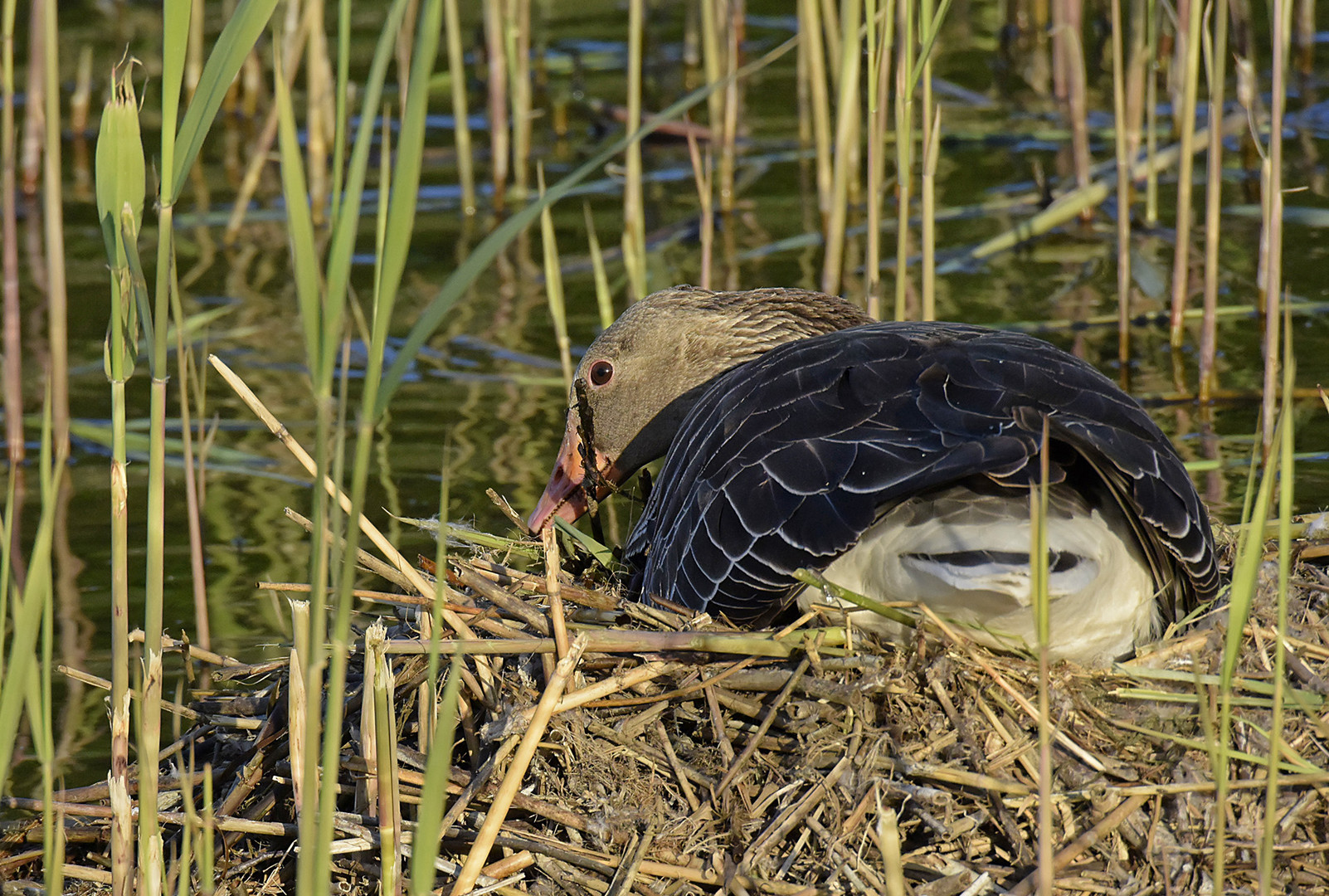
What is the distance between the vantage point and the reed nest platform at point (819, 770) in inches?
137

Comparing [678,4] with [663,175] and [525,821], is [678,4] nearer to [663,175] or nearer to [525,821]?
[663,175]

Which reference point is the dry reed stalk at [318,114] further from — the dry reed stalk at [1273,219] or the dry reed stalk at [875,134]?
the dry reed stalk at [1273,219]

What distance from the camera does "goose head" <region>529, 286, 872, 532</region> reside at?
557 centimetres

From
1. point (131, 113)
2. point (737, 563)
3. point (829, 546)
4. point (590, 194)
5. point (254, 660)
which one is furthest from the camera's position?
point (590, 194)

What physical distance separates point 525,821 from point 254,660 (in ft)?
6.58

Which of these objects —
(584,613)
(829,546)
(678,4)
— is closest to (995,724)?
(829,546)

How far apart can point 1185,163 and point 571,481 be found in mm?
3131

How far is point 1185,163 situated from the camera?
22.1ft

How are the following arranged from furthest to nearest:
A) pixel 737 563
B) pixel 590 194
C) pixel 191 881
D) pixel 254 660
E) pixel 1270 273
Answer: pixel 590 194, pixel 1270 273, pixel 254 660, pixel 191 881, pixel 737 563

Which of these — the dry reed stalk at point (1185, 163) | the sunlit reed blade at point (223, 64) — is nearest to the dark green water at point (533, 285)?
the dry reed stalk at point (1185, 163)

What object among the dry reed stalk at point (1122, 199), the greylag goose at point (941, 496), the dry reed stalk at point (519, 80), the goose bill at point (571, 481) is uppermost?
the dry reed stalk at point (519, 80)

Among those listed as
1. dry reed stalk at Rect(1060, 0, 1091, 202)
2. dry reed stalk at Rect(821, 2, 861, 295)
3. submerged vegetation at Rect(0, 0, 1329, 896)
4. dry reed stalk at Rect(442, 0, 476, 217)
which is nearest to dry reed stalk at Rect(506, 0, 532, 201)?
dry reed stalk at Rect(442, 0, 476, 217)

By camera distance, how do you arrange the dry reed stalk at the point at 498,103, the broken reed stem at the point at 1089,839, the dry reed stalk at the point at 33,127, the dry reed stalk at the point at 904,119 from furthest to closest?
the dry reed stalk at the point at 498,103 → the dry reed stalk at the point at 33,127 → the dry reed stalk at the point at 904,119 → the broken reed stem at the point at 1089,839

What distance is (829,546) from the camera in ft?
11.3
